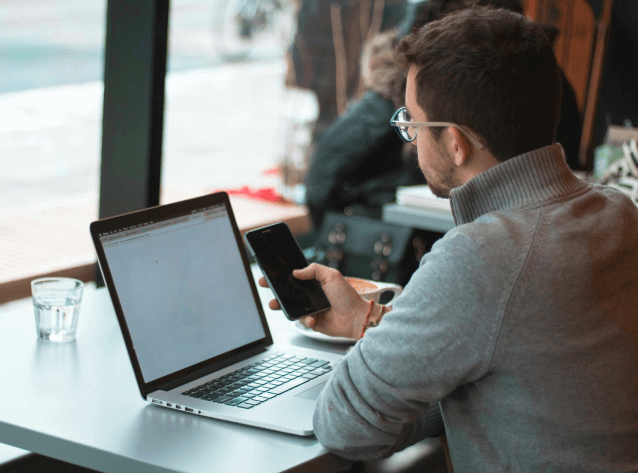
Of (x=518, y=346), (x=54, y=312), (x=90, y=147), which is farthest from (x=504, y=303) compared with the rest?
(x=90, y=147)

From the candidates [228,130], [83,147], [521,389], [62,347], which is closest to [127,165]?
[62,347]

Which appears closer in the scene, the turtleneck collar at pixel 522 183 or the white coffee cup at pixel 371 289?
the turtleneck collar at pixel 522 183

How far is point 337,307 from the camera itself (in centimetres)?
144

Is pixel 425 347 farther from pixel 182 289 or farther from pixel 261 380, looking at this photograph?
pixel 182 289

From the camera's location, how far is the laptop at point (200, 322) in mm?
1194

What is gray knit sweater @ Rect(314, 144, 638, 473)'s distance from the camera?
0.96 metres

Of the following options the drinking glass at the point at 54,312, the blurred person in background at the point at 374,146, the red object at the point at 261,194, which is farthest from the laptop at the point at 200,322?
the red object at the point at 261,194

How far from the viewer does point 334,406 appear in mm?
1043

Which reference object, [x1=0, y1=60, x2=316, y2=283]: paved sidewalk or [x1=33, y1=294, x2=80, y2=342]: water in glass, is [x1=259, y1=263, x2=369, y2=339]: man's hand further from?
[x1=0, y1=60, x2=316, y2=283]: paved sidewalk

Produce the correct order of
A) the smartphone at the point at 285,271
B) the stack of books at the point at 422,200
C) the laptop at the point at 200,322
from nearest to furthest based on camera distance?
the laptop at the point at 200,322 < the smartphone at the point at 285,271 < the stack of books at the point at 422,200

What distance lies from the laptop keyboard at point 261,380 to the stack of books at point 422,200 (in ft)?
4.24

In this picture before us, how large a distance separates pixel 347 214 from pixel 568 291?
6.90 feet

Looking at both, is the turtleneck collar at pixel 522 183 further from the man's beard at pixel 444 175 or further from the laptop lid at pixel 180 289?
the laptop lid at pixel 180 289

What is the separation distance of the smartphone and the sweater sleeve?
359 millimetres
